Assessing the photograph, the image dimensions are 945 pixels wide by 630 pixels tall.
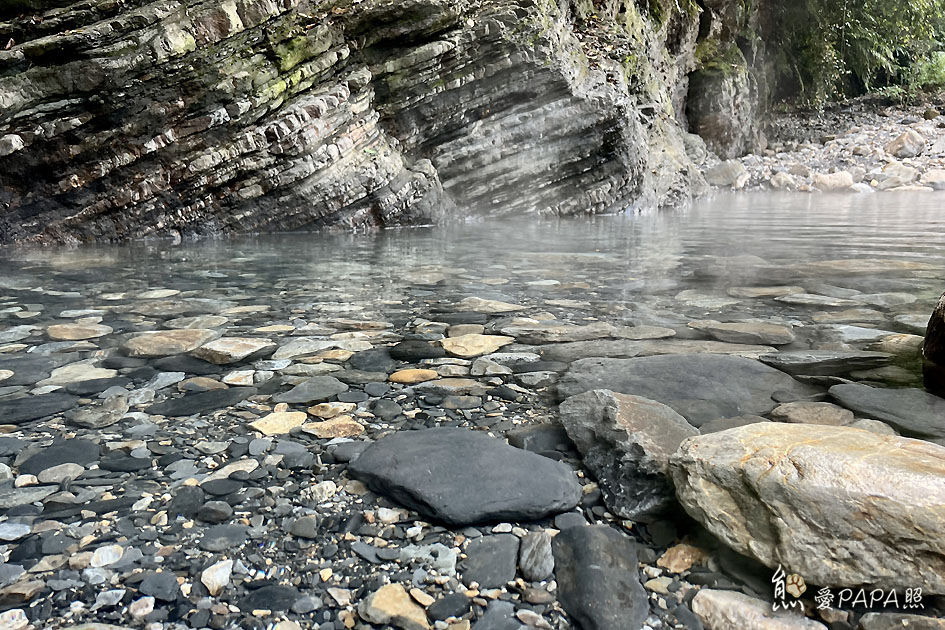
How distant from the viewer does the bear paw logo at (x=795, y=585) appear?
0.94 m

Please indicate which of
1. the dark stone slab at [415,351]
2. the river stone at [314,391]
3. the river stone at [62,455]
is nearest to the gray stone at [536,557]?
the river stone at [314,391]

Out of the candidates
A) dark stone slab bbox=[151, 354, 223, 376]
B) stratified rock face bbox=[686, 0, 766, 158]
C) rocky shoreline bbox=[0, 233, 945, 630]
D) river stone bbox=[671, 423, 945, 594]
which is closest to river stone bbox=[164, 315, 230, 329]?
rocky shoreline bbox=[0, 233, 945, 630]

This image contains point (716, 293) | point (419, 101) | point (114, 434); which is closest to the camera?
point (114, 434)

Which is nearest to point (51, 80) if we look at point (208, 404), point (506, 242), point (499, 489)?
point (506, 242)

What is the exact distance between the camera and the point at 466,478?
126 centimetres

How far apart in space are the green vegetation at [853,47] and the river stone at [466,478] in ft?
76.7

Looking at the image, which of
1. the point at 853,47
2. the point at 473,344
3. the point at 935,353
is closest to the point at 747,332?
the point at 935,353

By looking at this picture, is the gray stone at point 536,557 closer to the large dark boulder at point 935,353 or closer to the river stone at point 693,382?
the river stone at point 693,382

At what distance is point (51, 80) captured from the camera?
5766mm

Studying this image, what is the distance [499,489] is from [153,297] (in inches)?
108

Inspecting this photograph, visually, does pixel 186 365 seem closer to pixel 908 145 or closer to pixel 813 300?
pixel 813 300

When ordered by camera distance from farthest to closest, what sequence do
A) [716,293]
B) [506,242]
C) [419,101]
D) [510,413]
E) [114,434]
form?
1. [419,101]
2. [506,242]
3. [716,293]
4. [510,413]
5. [114,434]

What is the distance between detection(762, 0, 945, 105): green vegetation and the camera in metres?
20.4

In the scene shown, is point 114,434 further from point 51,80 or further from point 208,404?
point 51,80
